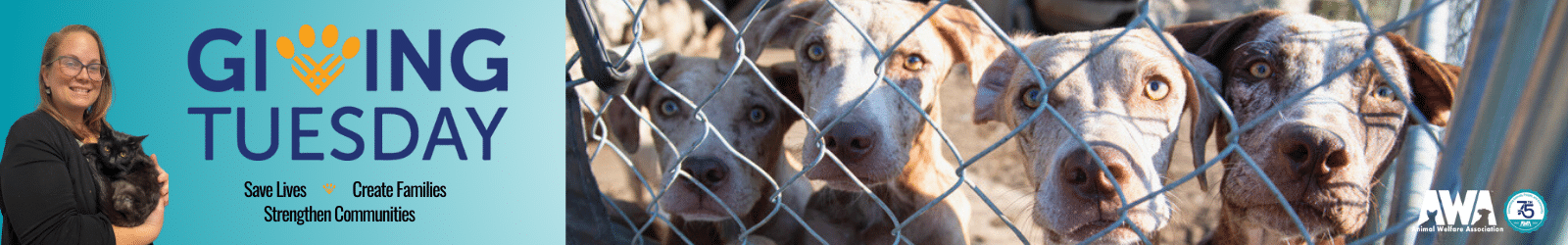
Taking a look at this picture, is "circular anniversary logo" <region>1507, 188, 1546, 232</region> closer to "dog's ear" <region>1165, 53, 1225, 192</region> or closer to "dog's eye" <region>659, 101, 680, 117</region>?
"dog's ear" <region>1165, 53, 1225, 192</region>

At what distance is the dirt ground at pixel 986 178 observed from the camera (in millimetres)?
2158

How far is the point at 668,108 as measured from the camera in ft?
6.35

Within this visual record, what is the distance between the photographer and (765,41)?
1762 mm

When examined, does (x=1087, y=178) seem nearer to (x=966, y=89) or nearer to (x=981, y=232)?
(x=981, y=232)

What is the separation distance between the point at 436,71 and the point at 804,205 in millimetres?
1062

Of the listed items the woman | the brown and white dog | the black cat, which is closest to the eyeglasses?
the woman

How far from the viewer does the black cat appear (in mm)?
1559

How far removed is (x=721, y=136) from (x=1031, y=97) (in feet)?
2.05

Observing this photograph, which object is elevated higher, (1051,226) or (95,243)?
(1051,226)

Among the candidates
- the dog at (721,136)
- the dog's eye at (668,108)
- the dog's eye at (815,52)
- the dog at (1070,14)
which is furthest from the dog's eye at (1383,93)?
the dog at (1070,14)

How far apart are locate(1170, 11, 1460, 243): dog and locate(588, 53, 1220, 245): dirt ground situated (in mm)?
339

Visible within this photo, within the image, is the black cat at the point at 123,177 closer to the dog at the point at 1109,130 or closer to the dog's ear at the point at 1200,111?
the dog at the point at 1109,130

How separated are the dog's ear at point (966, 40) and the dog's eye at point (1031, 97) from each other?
0.32m

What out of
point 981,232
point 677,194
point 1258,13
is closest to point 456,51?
point 677,194
